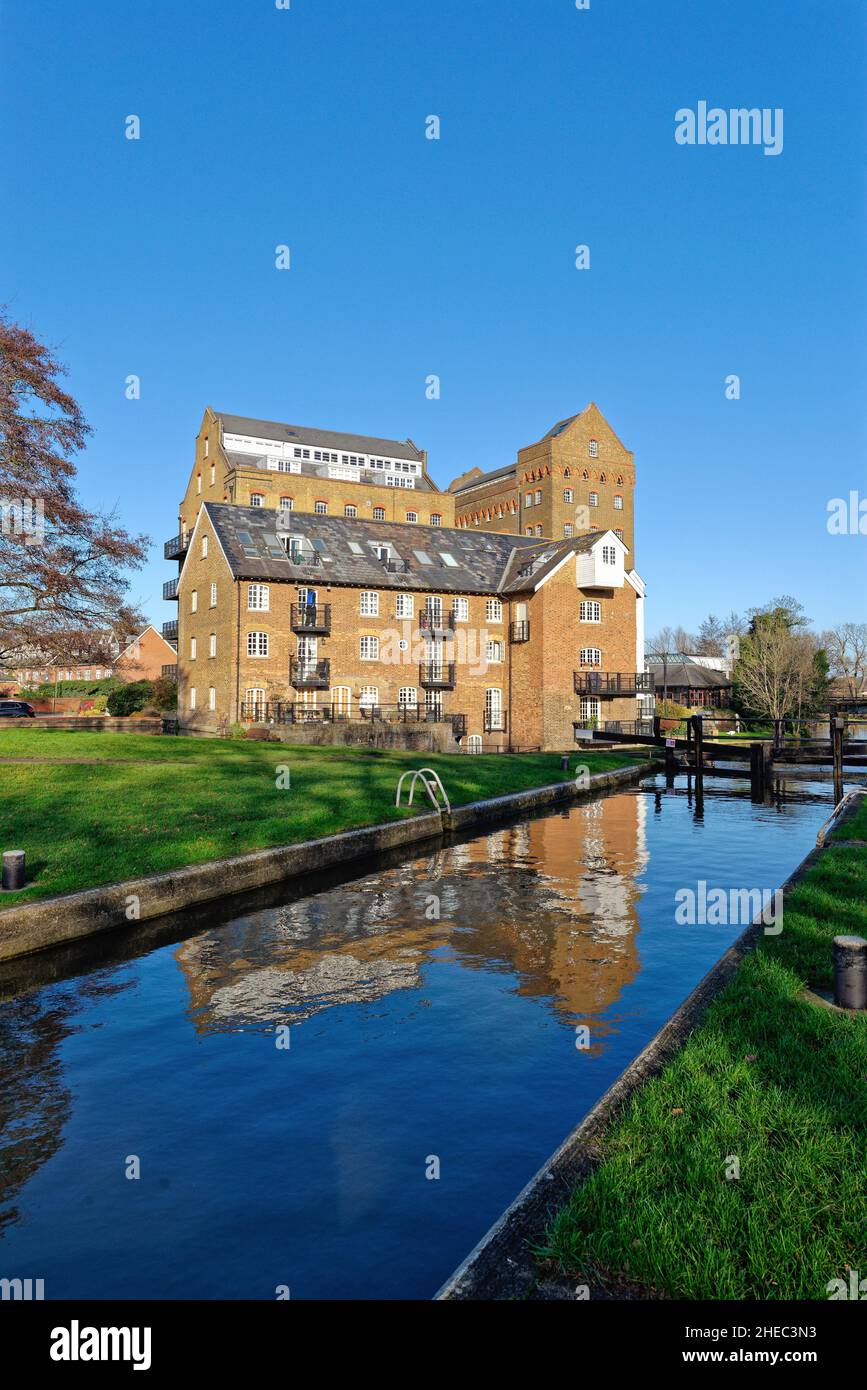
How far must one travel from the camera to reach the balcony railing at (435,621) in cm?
4262

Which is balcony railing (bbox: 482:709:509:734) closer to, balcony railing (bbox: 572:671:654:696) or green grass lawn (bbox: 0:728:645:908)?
balcony railing (bbox: 572:671:654:696)

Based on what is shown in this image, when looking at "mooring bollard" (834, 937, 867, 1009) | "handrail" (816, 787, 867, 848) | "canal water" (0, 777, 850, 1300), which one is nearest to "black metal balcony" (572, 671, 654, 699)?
"handrail" (816, 787, 867, 848)

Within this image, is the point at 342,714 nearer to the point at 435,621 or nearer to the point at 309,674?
the point at 309,674

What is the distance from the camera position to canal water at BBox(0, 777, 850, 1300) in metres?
4.64

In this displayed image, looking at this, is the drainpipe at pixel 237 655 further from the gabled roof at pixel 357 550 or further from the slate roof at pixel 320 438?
the slate roof at pixel 320 438

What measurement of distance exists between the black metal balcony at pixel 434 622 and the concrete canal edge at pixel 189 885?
22.9m

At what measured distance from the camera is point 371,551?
43531 mm

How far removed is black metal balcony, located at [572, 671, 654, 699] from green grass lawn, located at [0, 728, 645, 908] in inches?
564

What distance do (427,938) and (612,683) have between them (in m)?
34.8

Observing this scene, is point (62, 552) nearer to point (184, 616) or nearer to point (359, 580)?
point (359, 580)

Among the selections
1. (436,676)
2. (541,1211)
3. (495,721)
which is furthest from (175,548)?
(541,1211)

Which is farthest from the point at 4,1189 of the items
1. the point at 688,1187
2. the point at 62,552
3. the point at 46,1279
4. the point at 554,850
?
the point at 62,552
